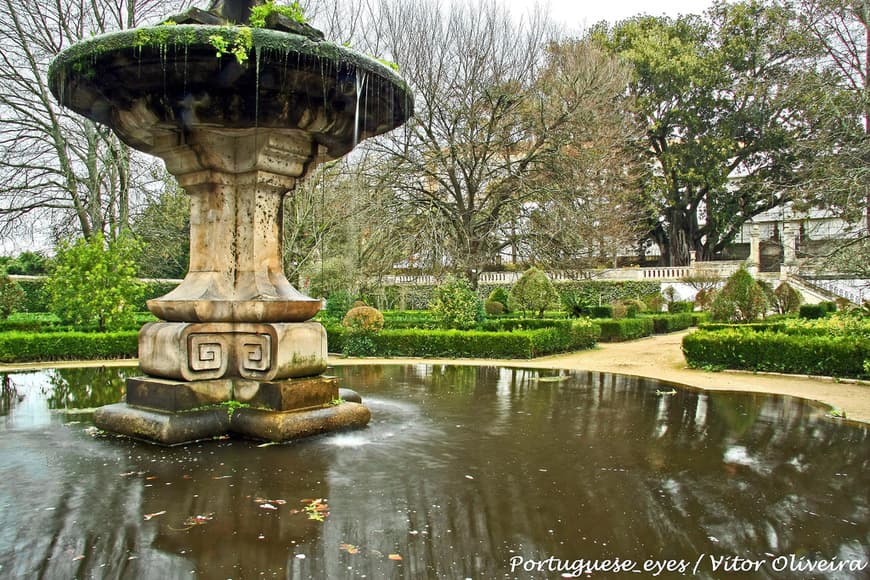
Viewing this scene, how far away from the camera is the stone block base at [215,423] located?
5.26m

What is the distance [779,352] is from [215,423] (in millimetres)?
10236

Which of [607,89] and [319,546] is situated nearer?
[319,546]

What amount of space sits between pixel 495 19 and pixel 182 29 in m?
18.7

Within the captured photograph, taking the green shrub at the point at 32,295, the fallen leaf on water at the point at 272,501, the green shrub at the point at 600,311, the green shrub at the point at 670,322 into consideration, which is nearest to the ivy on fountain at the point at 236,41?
the fallen leaf on water at the point at 272,501

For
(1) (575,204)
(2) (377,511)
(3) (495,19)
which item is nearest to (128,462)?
(2) (377,511)

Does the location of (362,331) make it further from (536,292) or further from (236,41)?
(236,41)

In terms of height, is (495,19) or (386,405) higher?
(495,19)

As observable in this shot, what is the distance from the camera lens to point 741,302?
19.4 meters

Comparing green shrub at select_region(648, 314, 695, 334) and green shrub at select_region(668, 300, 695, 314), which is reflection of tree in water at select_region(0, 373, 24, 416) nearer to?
green shrub at select_region(648, 314, 695, 334)

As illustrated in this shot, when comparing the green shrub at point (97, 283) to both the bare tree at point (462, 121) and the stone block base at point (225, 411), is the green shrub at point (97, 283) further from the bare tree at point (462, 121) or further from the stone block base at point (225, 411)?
the stone block base at point (225, 411)

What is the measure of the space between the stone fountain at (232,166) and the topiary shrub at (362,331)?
976 centimetres

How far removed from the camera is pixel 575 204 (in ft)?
70.7

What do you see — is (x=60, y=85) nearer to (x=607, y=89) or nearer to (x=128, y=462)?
(x=128, y=462)

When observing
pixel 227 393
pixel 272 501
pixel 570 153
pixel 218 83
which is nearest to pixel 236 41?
pixel 218 83
